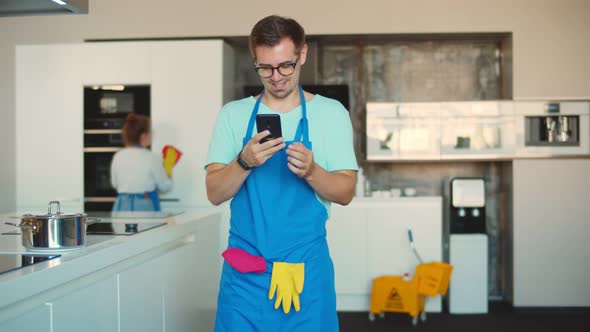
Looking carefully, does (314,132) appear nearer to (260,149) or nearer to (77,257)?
(260,149)

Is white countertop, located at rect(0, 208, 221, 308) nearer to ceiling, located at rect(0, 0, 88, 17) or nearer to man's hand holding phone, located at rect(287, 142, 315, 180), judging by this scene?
man's hand holding phone, located at rect(287, 142, 315, 180)

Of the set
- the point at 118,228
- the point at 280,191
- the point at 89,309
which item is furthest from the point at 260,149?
the point at 118,228

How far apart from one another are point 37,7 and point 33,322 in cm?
123

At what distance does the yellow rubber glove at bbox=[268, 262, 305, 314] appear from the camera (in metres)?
1.71

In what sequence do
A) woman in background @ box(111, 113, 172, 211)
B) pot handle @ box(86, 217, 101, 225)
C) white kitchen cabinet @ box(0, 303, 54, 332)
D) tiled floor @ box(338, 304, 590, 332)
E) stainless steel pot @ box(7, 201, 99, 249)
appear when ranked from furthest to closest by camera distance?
tiled floor @ box(338, 304, 590, 332)
woman in background @ box(111, 113, 172, 211)
pot handle @ box(86, 217, 101, 225)
stainless steel pot @ box(7, 201, 99, 249)
white kitchen cabinet @ box(0, 303, 54, 332)

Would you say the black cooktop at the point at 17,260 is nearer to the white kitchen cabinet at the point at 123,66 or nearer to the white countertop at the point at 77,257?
the white countertop at the point at 77,257

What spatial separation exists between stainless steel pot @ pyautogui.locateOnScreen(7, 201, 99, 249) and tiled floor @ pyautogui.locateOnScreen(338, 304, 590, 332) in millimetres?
2836

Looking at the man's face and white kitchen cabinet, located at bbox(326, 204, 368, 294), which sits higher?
the man's face

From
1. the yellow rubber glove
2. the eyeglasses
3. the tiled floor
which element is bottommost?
the tiled floor

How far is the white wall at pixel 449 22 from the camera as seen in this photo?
4.99 metres

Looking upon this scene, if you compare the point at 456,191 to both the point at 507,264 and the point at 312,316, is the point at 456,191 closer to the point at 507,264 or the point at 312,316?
the point at 507,264

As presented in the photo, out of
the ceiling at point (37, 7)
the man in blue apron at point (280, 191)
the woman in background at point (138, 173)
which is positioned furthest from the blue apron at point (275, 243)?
the woman in background at point (138, 173)

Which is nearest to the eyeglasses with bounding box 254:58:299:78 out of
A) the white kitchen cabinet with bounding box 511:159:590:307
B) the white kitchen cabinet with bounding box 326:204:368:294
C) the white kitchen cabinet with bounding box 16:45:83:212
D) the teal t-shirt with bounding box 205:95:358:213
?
the teal t-shirt with bounding box 205:95:358:213

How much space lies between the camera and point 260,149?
1.63m
